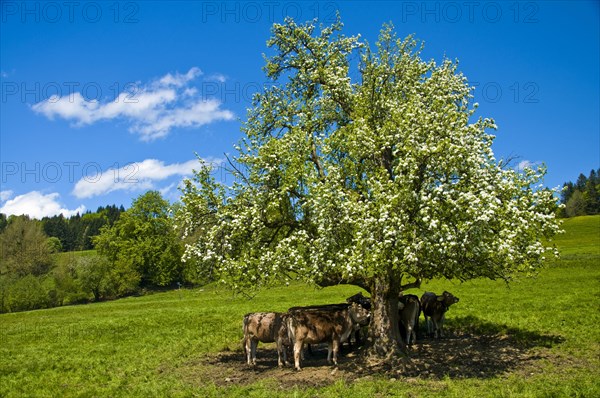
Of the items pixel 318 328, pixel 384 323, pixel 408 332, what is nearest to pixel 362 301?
pixel 408 332

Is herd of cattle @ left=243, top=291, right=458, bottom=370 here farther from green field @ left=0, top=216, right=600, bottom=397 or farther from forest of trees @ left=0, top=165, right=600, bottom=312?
forest of trees @ left=0, top=165, right=600, bottom=312

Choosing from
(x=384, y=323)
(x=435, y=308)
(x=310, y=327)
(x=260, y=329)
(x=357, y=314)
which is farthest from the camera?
(x=435, y=308)

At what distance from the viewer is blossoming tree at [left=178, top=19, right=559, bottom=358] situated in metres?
16.3

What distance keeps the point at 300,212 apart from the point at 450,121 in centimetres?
726

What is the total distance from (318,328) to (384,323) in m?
2.85

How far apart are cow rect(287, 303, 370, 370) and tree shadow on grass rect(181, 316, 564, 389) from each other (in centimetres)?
82

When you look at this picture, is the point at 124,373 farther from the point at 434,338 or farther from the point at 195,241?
the point at 434,338

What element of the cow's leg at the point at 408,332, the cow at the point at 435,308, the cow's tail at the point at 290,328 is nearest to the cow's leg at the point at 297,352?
the cow's tail at the point at 290,328

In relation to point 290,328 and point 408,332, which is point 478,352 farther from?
point 290,328

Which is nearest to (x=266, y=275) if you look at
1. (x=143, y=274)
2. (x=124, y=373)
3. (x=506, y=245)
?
(x=124, y=373)

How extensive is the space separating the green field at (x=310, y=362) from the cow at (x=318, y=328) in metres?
1.02

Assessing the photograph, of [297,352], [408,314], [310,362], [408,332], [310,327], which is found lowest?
[310,362]

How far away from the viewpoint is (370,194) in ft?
61.6

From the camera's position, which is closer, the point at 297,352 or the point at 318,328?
the point at 297,352
